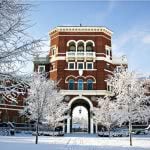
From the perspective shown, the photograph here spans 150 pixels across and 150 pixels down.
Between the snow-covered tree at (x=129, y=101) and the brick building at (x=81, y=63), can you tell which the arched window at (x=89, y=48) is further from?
the snow-covered tree at (x=129, y=101)

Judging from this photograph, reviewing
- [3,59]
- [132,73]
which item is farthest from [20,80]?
[132,73]

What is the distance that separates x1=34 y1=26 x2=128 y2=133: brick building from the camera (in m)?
55.9

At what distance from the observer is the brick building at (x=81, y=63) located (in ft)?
184

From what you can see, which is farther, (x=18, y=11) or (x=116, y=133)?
(x=116, y=133)

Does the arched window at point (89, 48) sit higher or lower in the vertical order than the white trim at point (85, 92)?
higher

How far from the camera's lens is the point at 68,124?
54.3 meters

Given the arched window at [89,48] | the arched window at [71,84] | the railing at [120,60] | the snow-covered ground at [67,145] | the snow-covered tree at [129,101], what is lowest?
the snow-covered ground at [67,145]

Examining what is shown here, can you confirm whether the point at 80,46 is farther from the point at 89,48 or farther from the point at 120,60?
the point at 120,60

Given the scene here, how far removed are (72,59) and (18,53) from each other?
47.1 metres

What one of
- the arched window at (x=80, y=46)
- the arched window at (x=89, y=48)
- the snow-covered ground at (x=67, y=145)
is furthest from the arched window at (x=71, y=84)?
the snow-covered ground at (x=67, y=145)

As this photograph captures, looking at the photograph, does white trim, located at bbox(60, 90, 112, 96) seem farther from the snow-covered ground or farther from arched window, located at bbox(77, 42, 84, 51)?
the snow-covered ground

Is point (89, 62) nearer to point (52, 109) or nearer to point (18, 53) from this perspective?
point (52, 109)

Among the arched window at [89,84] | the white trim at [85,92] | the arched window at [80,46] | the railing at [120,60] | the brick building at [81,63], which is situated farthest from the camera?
the railing at [120,60]

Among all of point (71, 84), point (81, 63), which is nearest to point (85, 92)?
point (71, 84)
